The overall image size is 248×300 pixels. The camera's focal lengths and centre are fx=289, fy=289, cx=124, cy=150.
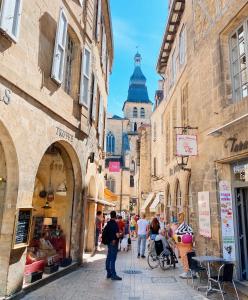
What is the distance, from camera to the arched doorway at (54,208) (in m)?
7.83

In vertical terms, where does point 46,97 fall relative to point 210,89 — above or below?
below

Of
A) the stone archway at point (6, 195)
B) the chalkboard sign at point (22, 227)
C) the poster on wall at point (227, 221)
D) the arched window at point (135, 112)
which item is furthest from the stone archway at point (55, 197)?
the arched window at point (135, 112)

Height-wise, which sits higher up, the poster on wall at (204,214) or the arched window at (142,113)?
the arched window at (142,113)

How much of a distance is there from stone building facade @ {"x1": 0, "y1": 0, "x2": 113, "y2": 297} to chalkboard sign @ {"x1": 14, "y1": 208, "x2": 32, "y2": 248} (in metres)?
0.02

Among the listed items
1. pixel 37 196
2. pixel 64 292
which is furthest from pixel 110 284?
pixel 37 196

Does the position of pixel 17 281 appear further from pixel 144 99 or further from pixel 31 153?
pixel 144 99

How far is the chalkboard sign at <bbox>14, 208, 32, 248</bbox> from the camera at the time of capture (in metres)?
5.50

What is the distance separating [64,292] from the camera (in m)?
5.99

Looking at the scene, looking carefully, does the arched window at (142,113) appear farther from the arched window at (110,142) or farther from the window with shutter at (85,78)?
the window with shutter at (85,78)

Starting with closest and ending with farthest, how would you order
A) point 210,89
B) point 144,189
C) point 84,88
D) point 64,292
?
point 64,292 < point 210,89 < point 84,88 < point 144,189

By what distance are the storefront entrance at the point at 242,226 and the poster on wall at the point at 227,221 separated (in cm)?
17

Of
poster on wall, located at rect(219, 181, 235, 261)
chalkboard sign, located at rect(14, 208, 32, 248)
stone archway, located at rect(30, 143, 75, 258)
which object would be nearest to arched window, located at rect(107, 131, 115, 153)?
stone archway, located at rect(30, 143, 75, 258)

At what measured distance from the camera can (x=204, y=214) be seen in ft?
24.8

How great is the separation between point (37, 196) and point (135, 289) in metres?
4.68
